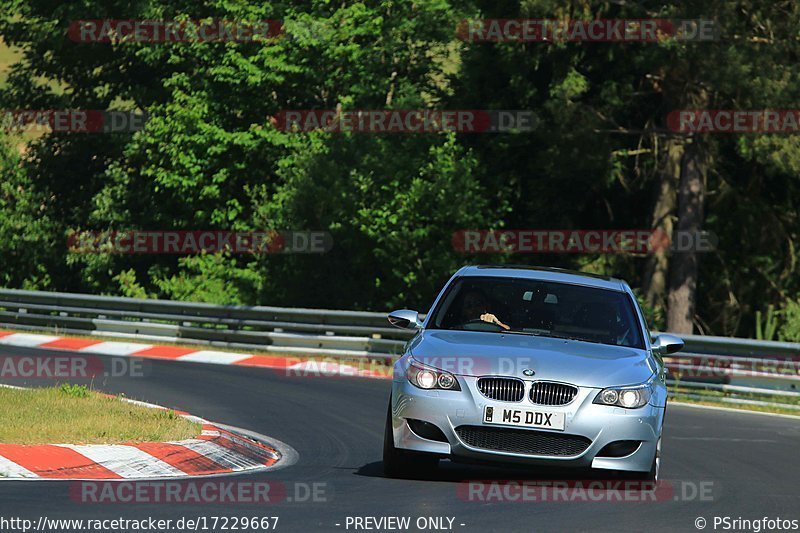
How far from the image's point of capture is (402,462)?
10078mm

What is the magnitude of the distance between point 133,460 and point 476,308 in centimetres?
274

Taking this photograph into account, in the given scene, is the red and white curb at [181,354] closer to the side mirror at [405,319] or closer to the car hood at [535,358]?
the side mirror at [405,319]

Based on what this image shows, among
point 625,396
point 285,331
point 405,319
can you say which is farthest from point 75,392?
point 285,331

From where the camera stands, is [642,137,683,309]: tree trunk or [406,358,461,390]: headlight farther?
[642,137,683,309]: tree trunk

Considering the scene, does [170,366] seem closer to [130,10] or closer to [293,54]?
[293,54]

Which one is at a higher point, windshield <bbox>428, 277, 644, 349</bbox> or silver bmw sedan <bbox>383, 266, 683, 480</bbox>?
windshield <bbox>428, 277, 644, 349</bbox>

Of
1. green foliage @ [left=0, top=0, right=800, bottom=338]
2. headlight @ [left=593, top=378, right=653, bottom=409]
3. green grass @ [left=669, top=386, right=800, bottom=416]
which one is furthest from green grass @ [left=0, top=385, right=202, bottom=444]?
green foliage @ [left=0, top=0, right=800, bottom=338]

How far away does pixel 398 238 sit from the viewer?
33469mm

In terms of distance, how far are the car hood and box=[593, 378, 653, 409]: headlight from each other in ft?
0.14

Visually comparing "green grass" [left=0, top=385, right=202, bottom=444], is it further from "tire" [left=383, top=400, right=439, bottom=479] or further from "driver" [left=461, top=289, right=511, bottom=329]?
"driver" [left=461, top=289, right=511, bottom=329]

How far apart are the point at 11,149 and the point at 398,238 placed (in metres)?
15.4

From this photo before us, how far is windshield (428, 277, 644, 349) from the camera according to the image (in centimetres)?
1079

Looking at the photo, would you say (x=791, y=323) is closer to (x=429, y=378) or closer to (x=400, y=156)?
(x=400, y=156)

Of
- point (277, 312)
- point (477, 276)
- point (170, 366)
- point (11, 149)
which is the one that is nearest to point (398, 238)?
point (277, 312)
